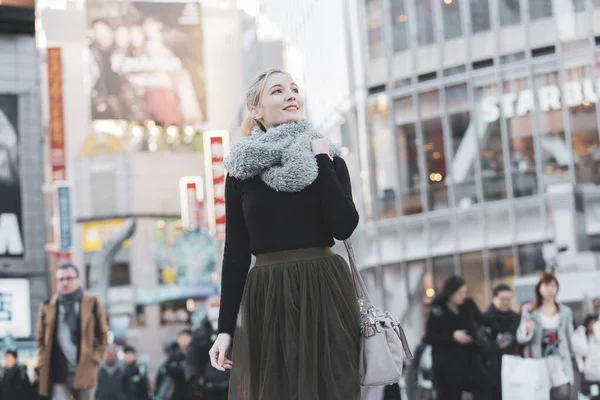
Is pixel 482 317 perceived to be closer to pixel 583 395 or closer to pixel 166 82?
pixel 583 395

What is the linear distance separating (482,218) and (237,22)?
28.0m

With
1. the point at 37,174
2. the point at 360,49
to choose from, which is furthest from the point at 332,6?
the point at 37,174

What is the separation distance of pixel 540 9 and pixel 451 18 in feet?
8.86

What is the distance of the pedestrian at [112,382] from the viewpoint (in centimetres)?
1814

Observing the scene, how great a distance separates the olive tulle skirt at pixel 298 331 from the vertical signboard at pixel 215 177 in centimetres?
3489

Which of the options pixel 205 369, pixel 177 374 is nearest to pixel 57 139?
pixel 177 374

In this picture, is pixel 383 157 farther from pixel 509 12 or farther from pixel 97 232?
pixel 97 232

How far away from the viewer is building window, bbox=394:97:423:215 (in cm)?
3138

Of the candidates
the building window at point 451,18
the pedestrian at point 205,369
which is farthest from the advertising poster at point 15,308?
the building window at point 451,18

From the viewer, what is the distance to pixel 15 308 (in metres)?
24.6

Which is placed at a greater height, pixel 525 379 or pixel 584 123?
pixel 584 123

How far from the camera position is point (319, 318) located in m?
4.50

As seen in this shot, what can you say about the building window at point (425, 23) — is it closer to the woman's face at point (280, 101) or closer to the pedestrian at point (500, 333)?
the pedestrian at point (500, 333)

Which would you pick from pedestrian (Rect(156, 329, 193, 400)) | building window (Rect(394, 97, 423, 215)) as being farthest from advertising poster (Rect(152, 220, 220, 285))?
pedestrian (Rect(156, 329, 193, 400))
